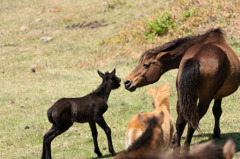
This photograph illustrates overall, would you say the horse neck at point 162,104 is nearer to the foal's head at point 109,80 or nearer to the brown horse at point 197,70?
the brown horse at point 197,70

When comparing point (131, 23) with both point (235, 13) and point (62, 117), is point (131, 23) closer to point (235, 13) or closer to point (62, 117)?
point (235, 13)

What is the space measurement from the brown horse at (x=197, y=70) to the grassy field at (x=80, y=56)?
1.01m

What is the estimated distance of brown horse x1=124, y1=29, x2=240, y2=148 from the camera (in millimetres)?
6008

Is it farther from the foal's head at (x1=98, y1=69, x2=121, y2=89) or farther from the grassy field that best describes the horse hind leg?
the foal's head at (x1=98, y1=69, x2=121, y2=89)

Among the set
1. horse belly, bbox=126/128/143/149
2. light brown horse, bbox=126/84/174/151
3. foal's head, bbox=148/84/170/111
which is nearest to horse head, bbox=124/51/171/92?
light brown horse, bbox=126/84/174/151

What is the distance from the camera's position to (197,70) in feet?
19.7

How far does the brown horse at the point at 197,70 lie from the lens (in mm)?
6008

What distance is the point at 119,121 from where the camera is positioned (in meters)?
10.7

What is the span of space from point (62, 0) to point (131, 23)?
407 inches

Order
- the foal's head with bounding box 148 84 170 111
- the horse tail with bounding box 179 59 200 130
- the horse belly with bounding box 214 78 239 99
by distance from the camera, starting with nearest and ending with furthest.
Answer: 1. the horse tail with bounding box 179 59 200 130
2. the foal's head with bounding box 148 84 170 111
3. the horse belly with bounding box 214 78 239 99

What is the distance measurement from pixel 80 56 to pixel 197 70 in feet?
41.0

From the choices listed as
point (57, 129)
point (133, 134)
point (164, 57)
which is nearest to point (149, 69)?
point (164, 57)

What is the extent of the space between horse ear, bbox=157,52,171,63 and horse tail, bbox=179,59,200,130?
3.72ft

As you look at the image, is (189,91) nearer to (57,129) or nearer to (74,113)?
(74,113)
